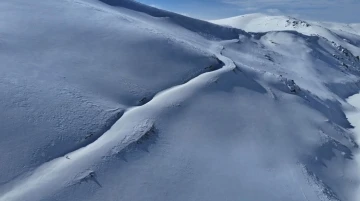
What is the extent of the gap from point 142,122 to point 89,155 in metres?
2.89

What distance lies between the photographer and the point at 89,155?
11289 millimetres

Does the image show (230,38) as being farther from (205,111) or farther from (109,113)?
(109,113)

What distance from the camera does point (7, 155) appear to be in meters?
10.2

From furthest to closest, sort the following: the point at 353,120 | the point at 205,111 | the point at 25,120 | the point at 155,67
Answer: the point at 353,120 → the point at 155,67 → the point at 205,111 → the point at 25,120

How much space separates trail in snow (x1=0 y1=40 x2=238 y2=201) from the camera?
9578 millimetres

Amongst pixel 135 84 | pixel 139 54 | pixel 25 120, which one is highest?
pixel 139 54

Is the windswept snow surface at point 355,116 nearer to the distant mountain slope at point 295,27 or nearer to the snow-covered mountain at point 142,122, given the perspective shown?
the snow-covered mountain at point 142,122

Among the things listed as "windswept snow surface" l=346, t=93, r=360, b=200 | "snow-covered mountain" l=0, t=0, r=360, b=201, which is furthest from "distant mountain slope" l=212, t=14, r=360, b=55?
"snow-covered mountain" l=0, t=0, r=360, b=201

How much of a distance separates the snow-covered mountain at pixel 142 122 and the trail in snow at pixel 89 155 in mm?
48

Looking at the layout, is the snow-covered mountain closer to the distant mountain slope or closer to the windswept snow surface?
the windswept snow surface

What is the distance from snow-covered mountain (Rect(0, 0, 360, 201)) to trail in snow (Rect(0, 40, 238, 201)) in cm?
5

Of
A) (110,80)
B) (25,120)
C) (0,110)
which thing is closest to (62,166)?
(25,120)

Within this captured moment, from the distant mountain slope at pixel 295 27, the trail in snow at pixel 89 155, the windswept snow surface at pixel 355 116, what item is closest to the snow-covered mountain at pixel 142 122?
the trail in snow at pixel 89 155

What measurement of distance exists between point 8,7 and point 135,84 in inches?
394
